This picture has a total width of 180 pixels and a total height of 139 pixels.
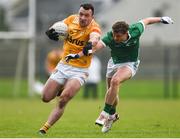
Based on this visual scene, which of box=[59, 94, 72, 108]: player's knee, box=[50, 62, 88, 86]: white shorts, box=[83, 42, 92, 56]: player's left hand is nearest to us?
box=[83, 42, 92, 56]: player's left hand

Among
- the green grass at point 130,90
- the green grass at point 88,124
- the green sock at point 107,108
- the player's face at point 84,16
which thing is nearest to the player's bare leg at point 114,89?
the green sock at point 107,108

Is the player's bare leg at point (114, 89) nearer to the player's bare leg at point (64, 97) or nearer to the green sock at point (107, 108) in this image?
the green sock at point (107, 108)

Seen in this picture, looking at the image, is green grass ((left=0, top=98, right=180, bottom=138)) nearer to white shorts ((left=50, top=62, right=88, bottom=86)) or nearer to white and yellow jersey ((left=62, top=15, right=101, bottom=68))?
white shorts ((left=50, top=62, right=88, bottom=86))

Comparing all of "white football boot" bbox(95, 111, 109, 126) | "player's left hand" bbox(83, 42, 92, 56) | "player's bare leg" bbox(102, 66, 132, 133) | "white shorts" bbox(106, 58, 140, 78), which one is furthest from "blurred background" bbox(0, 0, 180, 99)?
"player's left hand" bbox(83, 42, 92, 56)

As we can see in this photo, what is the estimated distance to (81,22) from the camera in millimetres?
15195

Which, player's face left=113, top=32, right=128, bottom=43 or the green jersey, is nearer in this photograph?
player's face left=113, top=32, right=128, bottom=43

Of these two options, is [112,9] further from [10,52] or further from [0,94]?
[0,94]

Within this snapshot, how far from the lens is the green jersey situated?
1538cm

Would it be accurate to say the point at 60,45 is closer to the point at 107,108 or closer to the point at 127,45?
the point at 127,45

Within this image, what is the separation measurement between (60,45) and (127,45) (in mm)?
25643

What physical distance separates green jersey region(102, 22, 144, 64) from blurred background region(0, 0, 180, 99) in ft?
55.6

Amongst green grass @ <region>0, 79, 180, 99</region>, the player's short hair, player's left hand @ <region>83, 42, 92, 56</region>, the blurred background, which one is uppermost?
the player's short hair

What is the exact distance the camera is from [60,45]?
135 feet

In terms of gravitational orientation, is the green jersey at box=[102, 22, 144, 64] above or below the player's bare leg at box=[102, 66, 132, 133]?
above
